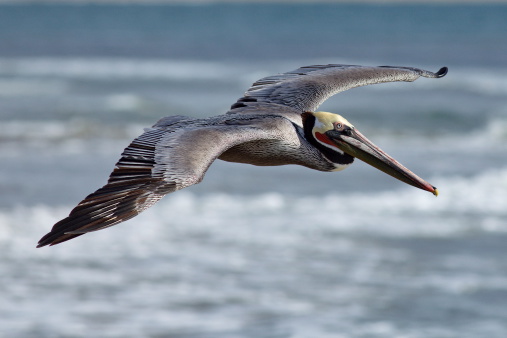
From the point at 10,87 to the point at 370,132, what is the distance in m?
11.5

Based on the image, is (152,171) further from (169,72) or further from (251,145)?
(169,72)

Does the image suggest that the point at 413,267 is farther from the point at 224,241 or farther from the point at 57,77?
the point at 57,77

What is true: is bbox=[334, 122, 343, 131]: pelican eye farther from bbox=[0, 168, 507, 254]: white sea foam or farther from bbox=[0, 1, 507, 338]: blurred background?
bbox=[0, 168, 507, 254]: white sea foam

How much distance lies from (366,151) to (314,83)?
124 centimetres

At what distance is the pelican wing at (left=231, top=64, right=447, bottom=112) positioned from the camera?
7199 mm

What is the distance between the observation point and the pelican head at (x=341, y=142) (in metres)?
6.25

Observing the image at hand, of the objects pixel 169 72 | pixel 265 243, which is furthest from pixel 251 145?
pixel 169 72

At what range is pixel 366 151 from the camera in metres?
6.31

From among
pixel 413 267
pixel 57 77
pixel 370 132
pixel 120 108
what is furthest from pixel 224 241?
pixel 57 77

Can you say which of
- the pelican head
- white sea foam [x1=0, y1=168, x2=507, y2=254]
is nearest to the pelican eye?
the pelican head

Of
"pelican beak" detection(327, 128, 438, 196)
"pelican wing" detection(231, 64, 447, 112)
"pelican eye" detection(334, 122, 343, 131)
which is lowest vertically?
"pelican beak" detection(327, 128, 438, 196)

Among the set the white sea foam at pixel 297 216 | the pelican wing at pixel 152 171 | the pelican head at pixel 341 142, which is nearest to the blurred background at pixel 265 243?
the white sea foam at pixel 297 216

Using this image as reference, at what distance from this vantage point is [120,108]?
23594 mm

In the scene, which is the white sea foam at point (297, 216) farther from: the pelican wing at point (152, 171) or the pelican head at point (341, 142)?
the pelican wing at point (152, 171)
